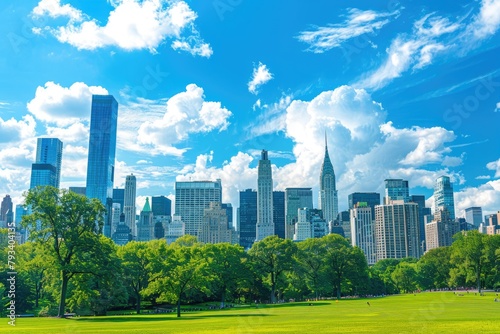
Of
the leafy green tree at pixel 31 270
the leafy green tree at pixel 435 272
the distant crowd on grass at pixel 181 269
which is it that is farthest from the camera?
the leafy green tree at pixel 435 272

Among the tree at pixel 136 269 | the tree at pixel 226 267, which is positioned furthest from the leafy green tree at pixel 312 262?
the tree at pixel 136 269

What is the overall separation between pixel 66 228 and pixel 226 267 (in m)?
38.7

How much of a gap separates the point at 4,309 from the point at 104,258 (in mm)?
17859

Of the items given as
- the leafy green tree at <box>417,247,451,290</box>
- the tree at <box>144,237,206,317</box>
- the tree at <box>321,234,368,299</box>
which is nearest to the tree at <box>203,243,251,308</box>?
the tree at <box>144,237,206,317</box>

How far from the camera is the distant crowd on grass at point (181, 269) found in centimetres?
5684

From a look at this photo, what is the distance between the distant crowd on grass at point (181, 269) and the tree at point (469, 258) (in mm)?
233

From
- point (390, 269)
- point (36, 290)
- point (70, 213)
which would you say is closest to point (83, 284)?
point (70, 213)

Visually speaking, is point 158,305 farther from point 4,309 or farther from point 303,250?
point 303,250

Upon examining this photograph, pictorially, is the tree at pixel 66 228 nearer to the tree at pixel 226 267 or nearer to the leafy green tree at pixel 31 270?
the leafy green tree at pixel 31 270

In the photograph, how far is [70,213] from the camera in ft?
189

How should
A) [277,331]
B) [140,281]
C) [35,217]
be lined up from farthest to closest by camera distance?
[140,281]
[35,217]
[277,331]

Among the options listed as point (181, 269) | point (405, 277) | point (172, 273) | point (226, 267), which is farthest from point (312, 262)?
point (181, 269)

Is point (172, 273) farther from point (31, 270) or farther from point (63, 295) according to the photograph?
point (31, 270)

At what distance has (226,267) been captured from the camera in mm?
90000
